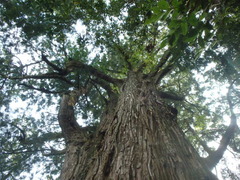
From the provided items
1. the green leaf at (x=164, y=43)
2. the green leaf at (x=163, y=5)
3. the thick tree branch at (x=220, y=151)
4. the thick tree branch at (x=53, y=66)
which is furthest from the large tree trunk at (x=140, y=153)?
the thick tree branch at (x=220, y=151)

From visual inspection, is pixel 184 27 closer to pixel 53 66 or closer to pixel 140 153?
pixel 140 153

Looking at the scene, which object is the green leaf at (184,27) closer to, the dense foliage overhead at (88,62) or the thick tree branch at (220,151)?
the dense foliage overhead at (88,62)

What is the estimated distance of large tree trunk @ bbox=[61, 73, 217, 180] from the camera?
1458 millimetres

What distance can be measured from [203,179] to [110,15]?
4.70m

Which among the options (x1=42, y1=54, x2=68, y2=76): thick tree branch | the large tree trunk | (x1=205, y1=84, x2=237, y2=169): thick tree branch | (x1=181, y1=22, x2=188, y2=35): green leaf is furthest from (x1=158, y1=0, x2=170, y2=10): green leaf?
(x1=205, y1=84, x2=237, y2=169): thick tree branch

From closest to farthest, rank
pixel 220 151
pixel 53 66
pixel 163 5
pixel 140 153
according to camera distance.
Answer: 1. pixel 163 5
2. pixel 140 153
3. pixel 53 66
4. pixel 220 151

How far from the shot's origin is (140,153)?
1.66 meters

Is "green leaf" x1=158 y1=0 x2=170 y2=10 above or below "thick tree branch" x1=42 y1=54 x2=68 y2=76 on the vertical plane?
below

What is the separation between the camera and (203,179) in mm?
1409

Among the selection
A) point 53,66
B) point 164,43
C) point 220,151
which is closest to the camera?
point 164,43

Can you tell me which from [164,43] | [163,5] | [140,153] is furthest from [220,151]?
[163,5]

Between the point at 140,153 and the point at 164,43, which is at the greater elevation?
the point at 164,43

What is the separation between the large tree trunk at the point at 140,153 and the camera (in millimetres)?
1458

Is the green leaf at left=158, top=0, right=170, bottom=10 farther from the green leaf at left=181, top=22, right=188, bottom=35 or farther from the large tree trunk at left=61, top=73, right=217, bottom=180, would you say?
the large tree trunk at left=61, top=73, right=217, bottom=180
